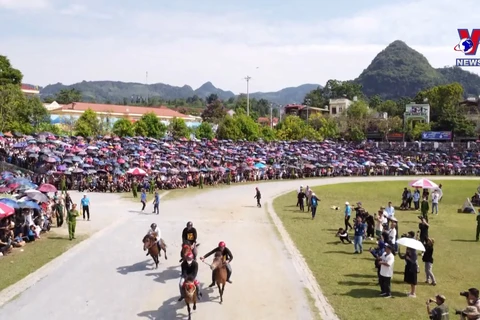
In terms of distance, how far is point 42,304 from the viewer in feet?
38.4

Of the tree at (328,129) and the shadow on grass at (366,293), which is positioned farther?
the tree at (328,129)

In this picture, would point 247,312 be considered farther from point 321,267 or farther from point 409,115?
point 409,115

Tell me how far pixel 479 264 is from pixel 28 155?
31677 mm

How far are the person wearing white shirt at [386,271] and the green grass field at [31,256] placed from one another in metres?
10.3

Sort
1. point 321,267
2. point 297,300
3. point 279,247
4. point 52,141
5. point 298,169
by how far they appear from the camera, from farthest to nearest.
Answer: point 298,169, point 52,141, point 279,247, point 321,267, point 297,300

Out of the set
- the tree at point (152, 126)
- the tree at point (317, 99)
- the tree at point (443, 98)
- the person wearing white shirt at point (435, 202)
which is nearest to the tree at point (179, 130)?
the tree at point (152, 126)

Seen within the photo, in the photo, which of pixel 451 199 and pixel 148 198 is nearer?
pixel 148 198

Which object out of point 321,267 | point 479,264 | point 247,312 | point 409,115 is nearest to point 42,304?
point 247,312

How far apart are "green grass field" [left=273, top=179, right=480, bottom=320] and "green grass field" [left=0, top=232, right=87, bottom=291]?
889 cm

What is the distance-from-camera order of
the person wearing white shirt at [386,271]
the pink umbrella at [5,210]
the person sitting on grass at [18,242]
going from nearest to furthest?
the person wearing white shirt at [386,271], the pink umbrella at [5,210], the person sitting on grass at [18,242]

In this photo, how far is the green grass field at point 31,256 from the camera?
13934mm

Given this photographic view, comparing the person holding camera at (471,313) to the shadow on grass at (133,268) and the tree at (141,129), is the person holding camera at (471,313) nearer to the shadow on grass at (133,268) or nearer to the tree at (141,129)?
the shadow on grass at (133,268)

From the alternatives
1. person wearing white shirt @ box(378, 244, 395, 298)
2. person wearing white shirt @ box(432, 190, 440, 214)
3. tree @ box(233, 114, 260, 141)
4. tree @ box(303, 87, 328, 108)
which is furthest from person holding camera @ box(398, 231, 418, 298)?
tree @ box(303, 87, 328, 108)

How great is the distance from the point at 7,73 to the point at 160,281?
197 ft
